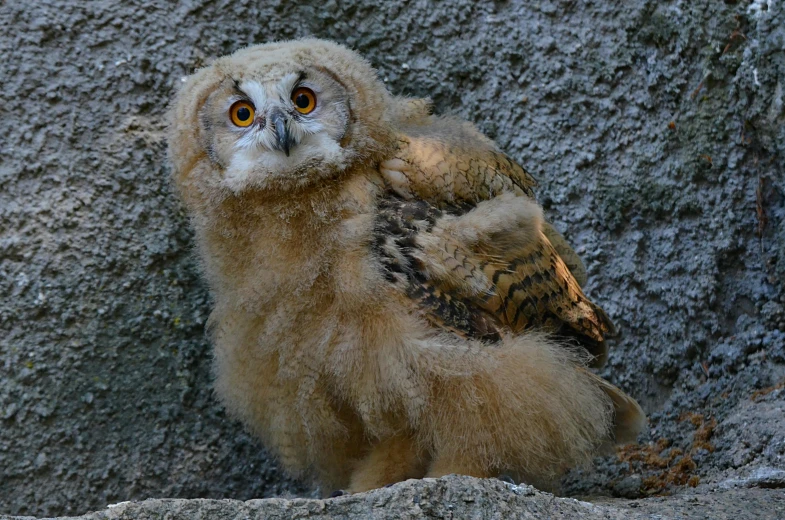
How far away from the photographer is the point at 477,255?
2758 mm

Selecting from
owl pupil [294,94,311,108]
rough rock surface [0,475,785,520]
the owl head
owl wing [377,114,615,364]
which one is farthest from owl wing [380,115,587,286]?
rough rock surface [0,475,785,520]

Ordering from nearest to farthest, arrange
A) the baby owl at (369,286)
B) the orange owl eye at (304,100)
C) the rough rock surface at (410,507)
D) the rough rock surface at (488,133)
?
the rough rock surface at (410,507) → the baby owl at (369,286) → the orange owl eye at (304,100) → the rough rock surface at (488,133)

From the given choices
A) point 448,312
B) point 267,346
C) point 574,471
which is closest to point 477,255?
point 448,312

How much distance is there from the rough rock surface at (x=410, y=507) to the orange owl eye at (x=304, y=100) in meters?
1.24

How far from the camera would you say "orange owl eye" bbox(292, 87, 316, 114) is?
2.80 meters

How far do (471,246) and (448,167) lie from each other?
0.97ft

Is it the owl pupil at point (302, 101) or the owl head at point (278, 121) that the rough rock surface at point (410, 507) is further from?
the owl pupil at point (302, 101)

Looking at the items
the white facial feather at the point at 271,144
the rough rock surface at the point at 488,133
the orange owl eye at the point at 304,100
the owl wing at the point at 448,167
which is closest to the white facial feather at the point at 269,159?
the white facial feather at the point at 271,144

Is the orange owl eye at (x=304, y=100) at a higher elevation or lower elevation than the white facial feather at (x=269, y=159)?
higher

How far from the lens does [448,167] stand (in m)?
2.87

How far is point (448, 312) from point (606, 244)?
4.81ft

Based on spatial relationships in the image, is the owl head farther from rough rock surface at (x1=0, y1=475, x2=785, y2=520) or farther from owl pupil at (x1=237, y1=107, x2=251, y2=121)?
rough rock surface at (x1=0, y1=475, x2=785, y2=520)

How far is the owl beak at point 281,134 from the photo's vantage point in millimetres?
2676

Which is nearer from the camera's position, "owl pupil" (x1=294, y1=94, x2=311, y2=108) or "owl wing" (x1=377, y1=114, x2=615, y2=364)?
"owl wing" (x1=377, y1=114, x2=615, y2=364)
